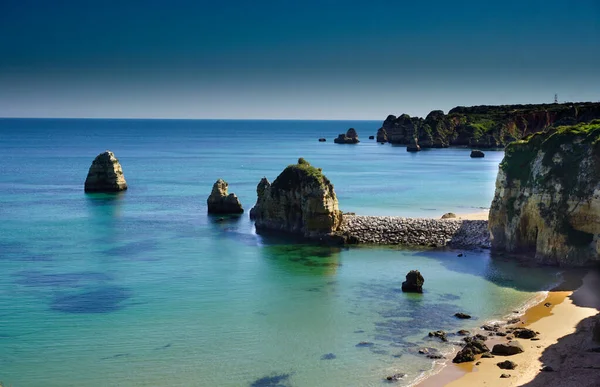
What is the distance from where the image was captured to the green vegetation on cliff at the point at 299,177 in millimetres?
63812

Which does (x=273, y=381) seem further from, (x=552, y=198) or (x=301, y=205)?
(x=301, y=205)

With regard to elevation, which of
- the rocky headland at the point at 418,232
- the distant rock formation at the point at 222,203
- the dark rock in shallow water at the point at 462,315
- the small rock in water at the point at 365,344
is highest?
the distant rock formation at the point at 222,203

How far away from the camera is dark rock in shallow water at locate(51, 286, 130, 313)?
42.5 metres

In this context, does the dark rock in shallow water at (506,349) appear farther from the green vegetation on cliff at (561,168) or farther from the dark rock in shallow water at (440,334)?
the green vegetation on cliff at (561,168)

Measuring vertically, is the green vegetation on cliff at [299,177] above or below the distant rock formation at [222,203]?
above

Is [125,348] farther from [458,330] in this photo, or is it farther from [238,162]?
[238,162]

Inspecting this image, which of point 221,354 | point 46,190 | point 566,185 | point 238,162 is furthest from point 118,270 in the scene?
point 238,162

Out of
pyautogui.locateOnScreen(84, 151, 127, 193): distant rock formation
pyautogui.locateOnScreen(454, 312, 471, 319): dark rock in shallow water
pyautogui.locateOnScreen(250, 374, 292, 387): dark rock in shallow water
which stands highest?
pyautogui.locateOnScreen(84, 151, 127, 193): distant rock formation

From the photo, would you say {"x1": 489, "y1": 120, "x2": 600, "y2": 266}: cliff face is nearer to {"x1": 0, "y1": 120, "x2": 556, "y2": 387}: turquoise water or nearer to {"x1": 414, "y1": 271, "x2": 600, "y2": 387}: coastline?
{"x1": 0, "y1": 120, "x2": 556, "y2": 387}: turquoise water

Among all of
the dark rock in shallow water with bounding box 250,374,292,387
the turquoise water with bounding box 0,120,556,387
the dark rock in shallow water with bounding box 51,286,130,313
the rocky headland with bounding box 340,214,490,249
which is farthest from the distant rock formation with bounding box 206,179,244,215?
the dark rock in shallow water with bounding box 250,374,292,387

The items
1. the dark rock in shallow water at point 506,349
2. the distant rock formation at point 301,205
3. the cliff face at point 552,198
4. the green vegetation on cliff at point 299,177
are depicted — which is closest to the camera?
the dark rock in shallow water at point 506,349

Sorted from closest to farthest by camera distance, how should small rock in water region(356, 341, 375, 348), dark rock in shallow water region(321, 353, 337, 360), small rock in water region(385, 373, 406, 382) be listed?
small rock in water region(385, 373, 406, 382), dark rock in shallow water region(321, 353, 337, 360), small rock in water region(356, 341, 375, 348)

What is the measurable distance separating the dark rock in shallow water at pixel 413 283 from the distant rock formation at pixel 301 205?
58.2 feet

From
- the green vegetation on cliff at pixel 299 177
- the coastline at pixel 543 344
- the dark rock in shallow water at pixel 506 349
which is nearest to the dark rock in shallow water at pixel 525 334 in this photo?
the coastline at pixel 543 344
